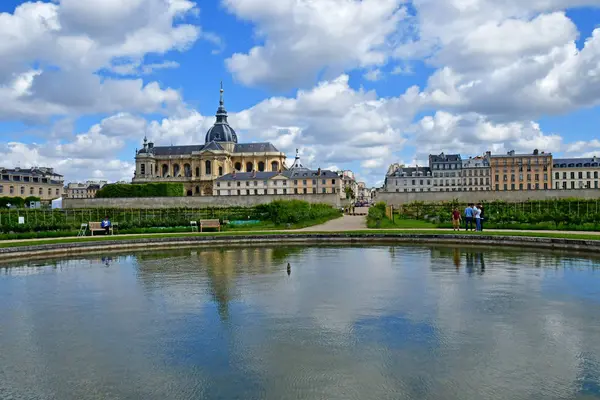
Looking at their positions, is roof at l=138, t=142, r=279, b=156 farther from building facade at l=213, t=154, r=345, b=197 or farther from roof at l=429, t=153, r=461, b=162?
roof at l=429, t=153, r=461, b=162

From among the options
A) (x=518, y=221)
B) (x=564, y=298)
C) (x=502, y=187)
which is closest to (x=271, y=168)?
(x=502, y=187)

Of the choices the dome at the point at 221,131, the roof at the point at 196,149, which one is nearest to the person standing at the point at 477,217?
the roof at the point at 196,149

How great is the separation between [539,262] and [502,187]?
78.8 meters

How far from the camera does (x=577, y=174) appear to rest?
87.8 meters

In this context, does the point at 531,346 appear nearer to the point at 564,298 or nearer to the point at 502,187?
the point at 564,298

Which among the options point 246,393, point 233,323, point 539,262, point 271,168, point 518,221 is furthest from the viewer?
point 271,168

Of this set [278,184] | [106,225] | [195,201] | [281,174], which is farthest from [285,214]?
[281,174]

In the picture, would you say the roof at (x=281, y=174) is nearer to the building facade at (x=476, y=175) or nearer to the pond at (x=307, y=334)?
the building facade at (x=476, y=175)

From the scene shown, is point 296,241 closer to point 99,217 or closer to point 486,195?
point 99,217

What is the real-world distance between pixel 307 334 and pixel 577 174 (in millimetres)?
93168

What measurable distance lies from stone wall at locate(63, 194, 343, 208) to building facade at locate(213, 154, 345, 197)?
2367 cm

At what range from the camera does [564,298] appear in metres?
10.1

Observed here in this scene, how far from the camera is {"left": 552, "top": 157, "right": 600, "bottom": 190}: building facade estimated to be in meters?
87.7

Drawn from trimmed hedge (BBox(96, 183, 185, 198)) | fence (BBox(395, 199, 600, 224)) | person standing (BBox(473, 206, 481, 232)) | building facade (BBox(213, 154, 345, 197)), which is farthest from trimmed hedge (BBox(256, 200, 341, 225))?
building facade (BBox(213, 154, 345, 197))
